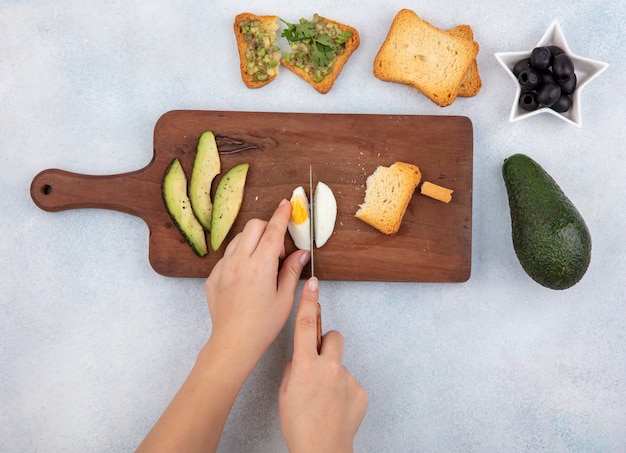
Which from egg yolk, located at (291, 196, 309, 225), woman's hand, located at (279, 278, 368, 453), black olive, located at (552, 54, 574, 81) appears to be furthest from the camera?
egg yolk, located at (291, 196, 309, 225)

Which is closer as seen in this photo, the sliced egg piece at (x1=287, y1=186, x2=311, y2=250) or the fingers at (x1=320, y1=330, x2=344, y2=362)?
the fingers at (x1=320, y1=330, x2=344, y2=362)

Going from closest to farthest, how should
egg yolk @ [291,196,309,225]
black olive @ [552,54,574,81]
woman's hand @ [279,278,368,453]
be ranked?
woman's hand @ [279,278,368,453], black olive @ [552,54,574,81], egg yolk @ [291,196,309,225]

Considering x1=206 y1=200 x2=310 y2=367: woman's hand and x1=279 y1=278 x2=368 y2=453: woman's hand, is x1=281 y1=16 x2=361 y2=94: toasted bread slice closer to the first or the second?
x1=206 y1=200 x2=310 y2=367: woman's hand

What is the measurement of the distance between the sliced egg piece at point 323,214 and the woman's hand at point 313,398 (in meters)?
0.23

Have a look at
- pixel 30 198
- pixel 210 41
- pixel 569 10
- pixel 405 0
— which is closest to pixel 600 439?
pixel 569 10

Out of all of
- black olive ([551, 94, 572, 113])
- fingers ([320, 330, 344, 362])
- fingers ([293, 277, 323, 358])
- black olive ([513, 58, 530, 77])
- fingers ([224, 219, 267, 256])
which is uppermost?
black olive ([513, 58, 530, 77])

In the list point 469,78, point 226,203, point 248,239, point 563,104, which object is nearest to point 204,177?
point 226,203

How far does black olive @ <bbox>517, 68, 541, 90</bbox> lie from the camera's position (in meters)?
1.78

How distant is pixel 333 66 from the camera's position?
6.36 ft

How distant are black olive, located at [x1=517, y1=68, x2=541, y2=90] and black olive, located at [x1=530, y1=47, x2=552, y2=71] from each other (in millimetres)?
26

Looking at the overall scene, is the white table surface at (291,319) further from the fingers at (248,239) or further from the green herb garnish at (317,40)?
the fingers at (248,239)

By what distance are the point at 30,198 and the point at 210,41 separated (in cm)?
88

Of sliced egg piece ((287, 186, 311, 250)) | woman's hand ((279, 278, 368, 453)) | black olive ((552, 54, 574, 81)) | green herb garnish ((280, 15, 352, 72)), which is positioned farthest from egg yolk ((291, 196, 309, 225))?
black olive ((552, 54, 574, 81))

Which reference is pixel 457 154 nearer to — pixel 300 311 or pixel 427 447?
pixel 300 311
